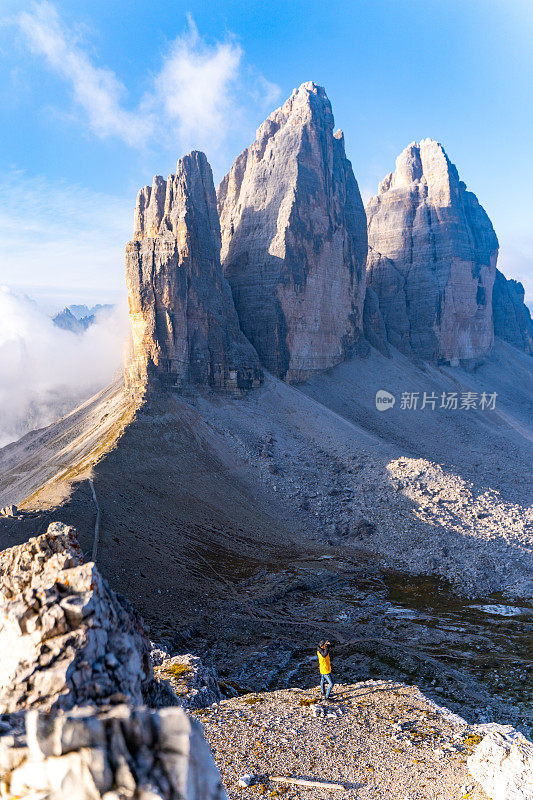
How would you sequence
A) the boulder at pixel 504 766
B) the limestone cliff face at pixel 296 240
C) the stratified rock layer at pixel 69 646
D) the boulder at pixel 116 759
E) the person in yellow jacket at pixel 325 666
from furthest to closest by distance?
the limestone cliff face at pixel 296 240 → the person in yellow jacket at pixel 325 666 → the boulder at pixel 504 766 → the stratified rock layer at pixel 69 646 → the boulder at pixel 116 759

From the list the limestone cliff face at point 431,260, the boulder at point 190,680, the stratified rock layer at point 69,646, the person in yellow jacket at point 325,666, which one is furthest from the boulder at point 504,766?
the limestone cliff face at point 431,260

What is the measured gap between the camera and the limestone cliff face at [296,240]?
56.2 meters

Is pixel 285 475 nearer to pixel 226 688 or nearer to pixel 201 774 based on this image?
pixel 226 688

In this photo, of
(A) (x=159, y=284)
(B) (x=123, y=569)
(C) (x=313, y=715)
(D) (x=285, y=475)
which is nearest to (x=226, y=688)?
(C) (x=313, y=715)

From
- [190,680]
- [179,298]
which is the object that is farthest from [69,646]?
[179,298]

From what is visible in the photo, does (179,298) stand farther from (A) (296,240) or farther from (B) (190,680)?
(B) (190,680)

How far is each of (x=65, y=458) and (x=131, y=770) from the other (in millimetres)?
42851

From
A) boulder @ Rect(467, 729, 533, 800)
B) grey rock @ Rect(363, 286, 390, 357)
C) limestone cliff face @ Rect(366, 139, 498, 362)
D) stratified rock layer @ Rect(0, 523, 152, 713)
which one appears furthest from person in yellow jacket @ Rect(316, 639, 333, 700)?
limestone cliff face @ Rect(366, 139, 498, 362)

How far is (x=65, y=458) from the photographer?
140 ft

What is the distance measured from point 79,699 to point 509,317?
353ft

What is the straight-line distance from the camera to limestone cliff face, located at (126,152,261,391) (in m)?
45.7

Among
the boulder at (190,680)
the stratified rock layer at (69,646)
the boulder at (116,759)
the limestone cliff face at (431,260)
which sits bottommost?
the boulder at (190,680)

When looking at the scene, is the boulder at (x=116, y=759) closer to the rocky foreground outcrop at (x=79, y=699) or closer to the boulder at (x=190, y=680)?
the rocky foreground outcrop at (x=79, y=699)

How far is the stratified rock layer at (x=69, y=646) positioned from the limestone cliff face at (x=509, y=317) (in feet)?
338
